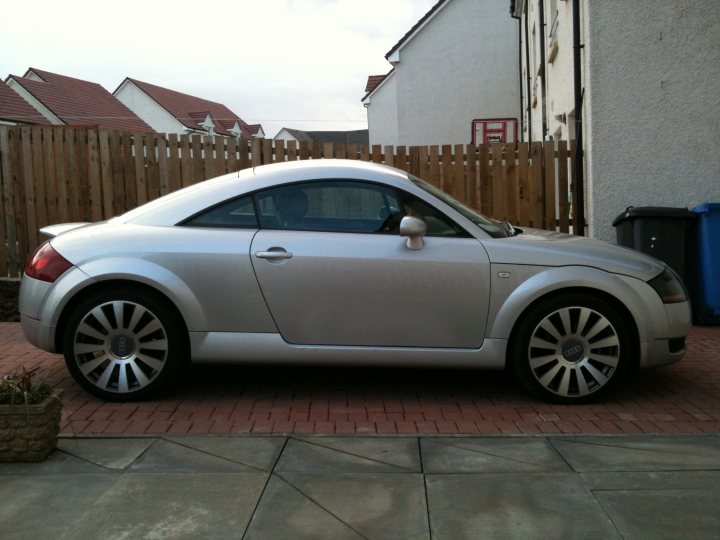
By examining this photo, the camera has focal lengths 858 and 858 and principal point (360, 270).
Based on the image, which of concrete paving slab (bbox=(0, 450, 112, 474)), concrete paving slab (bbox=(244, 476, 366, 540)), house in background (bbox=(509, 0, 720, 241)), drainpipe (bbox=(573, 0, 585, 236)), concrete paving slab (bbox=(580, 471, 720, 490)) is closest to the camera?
concrete paving slab (bbox=(244, 476, 366, 540))

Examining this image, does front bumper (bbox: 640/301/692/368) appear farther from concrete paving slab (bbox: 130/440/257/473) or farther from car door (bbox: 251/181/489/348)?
concrete paving slab (bbox: 130/440/257/473)

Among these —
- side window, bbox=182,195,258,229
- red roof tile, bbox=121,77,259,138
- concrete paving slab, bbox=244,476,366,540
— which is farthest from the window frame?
red roof tile, bbox=121,77,259,138

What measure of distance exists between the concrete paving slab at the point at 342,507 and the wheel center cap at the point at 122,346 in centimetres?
176

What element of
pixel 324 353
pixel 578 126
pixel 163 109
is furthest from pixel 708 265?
pixel 163 109

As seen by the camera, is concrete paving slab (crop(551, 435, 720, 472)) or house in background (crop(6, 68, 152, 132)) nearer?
concrete paving slab (crop(551, 435, 720, 472))

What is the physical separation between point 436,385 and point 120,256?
2324 millimetres

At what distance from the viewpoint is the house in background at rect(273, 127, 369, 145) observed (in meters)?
90.6

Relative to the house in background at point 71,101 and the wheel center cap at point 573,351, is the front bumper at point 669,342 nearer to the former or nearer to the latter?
the wheel center cap at point 573,351

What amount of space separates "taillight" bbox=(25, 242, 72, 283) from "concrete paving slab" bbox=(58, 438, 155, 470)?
1.24 metres

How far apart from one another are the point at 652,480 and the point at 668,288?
187 cm

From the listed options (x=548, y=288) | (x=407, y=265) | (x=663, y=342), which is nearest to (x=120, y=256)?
(x=407, y=265)

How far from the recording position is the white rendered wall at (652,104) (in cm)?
912

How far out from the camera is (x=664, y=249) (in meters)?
8.48

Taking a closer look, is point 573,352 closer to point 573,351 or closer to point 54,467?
point 573,351
